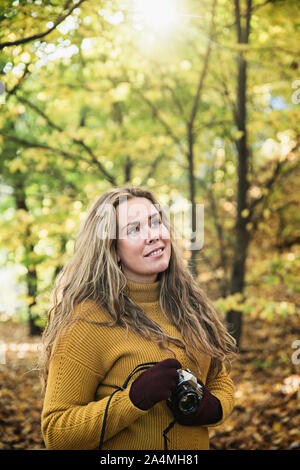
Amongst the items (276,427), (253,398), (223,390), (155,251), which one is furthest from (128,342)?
(253,398)

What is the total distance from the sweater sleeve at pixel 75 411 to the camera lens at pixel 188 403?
0.63ft

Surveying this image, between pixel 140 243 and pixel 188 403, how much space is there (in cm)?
75

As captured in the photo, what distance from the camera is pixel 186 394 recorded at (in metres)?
1.61

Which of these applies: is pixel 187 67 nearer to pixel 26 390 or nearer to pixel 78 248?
pixel 78 248

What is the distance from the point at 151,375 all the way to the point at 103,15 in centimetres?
300

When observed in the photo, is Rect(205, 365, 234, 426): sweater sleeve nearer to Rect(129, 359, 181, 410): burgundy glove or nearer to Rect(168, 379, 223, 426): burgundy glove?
Rect(168, 379, 223, 426): burgundy glove

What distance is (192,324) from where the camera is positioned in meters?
2.02

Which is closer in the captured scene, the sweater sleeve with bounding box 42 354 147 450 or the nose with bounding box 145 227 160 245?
the sweater sleeve with bounding box 42 354 147 450

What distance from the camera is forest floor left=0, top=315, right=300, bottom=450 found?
4.05 meters

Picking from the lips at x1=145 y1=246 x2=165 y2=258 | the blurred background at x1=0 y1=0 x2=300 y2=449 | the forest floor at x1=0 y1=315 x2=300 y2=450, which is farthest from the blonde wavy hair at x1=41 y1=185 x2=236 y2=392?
the blurred background at x1=0 y1=0 x2=300 y2=449

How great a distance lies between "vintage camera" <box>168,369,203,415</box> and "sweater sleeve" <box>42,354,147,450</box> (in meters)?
0.18

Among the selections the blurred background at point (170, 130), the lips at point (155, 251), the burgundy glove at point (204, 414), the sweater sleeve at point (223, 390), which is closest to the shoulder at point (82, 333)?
the lips at point (155, 251)

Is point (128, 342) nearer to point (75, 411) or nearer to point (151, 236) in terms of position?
point (75, 411)
